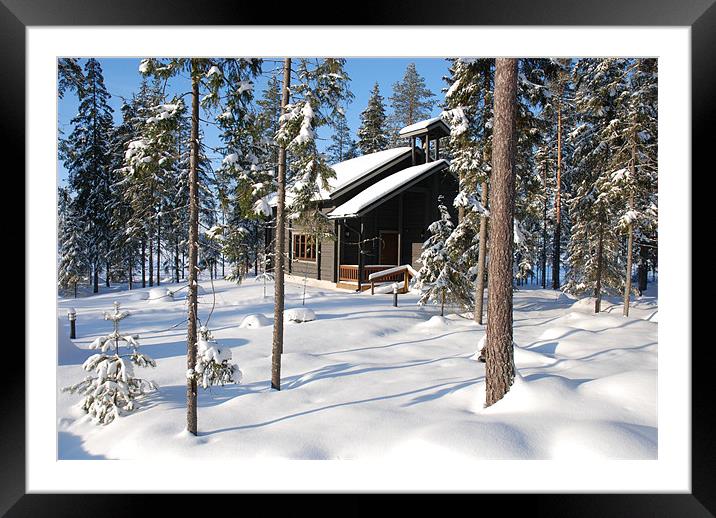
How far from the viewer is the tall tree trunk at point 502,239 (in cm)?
545

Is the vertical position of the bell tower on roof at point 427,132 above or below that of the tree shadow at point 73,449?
above

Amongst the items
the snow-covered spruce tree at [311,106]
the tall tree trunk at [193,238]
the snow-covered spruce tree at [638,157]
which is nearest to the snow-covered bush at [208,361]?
the tall tree trunk at [193,238]

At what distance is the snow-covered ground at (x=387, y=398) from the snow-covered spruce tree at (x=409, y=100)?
25.4 meters

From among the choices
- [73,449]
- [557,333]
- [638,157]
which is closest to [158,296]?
[73,449]

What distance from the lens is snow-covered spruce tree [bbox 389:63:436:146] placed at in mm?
33156

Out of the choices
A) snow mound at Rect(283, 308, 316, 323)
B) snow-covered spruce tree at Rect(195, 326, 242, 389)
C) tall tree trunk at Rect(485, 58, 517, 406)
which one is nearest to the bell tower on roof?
snow mound at Rect(283, 308, 316, 323)

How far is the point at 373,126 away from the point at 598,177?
17795 mm

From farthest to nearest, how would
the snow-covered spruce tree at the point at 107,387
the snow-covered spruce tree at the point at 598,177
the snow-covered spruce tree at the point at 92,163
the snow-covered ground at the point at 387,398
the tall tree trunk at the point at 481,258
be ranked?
1. the snow-covered spruce tree at the point at 92,163
2. the snow-covered spruce tree at the point at 598,177
3. the tall tree trunk at the point at 481,258
4. the snow-covered spruce tree at the point at 107,387
5. the snow-covered ground at the point at 387,398

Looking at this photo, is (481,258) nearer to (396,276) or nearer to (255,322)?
(396,276)

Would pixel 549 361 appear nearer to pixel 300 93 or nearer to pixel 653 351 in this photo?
pixel 653 351

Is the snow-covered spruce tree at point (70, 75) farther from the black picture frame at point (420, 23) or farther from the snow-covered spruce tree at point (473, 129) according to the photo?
the snow-covered spruce tree at point (473, 129)
